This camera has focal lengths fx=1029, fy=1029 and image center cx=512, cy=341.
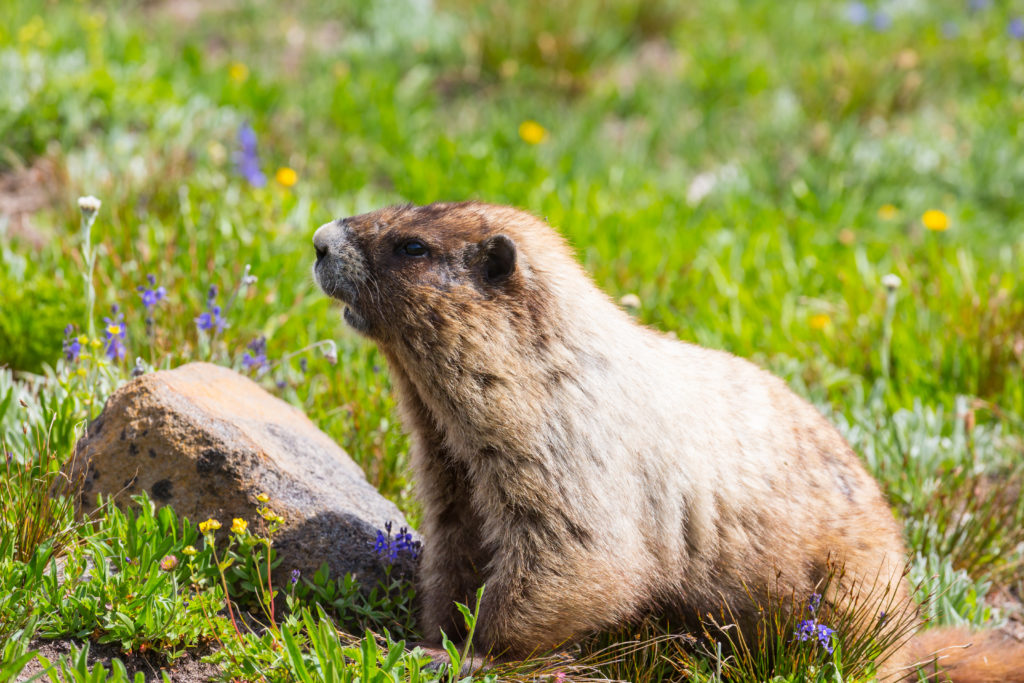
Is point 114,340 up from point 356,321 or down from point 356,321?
up

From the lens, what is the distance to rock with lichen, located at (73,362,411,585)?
11.4 feet

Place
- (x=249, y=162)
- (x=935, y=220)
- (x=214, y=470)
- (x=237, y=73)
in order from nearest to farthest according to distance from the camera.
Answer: (x=214, y=470) < (x=249, y=162) < (x=935, y=220) < (x=237, y=73)

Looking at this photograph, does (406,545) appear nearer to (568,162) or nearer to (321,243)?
(321,243)

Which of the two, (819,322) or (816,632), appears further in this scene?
(819,322)

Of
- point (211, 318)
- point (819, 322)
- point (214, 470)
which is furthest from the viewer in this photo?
point (819, 322)

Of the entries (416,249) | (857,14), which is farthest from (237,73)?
(857,14)

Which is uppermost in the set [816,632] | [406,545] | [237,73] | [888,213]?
[237,73]

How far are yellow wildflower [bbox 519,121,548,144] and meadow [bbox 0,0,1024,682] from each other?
0.08 feet

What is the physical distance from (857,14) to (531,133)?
14.8ft

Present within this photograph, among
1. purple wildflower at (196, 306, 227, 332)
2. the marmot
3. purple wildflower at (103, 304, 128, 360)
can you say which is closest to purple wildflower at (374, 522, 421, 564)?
the marmot

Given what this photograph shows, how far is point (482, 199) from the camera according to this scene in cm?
595

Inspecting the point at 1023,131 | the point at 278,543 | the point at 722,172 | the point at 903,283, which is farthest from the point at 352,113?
the point at 1023,131

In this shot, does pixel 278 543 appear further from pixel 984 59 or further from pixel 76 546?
pixel 984 59

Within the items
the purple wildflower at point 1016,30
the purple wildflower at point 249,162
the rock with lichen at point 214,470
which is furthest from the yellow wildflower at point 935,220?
the rock with lichen at point 214,470
